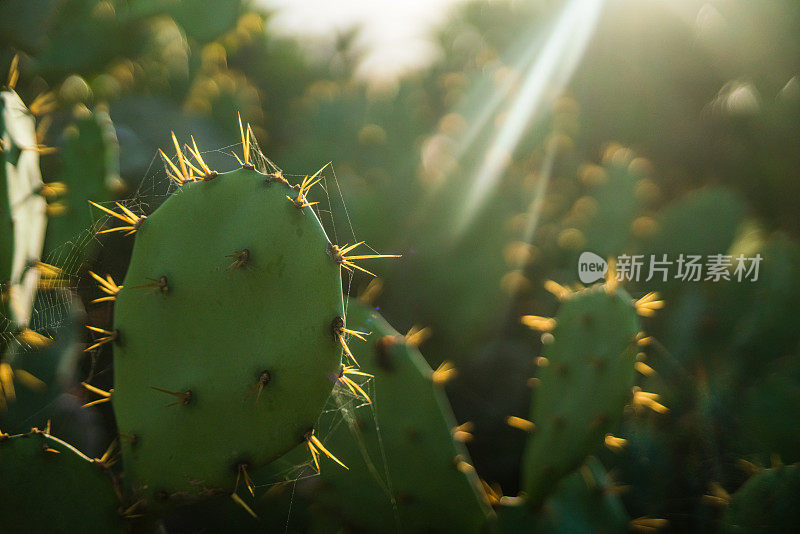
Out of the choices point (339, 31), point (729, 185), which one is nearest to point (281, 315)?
point (729, 185)

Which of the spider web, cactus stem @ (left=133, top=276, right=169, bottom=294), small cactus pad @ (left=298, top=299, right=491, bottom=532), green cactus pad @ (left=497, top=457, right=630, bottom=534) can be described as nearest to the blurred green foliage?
the spider web

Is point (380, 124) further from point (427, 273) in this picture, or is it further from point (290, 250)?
point (290, 250)

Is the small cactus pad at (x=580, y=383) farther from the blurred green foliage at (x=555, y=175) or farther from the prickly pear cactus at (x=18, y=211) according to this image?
the prickly pear cactus at (x=18, y=211)

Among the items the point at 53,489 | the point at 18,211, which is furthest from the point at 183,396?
the point at 18,211

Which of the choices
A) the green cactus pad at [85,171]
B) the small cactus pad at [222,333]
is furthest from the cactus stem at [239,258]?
the green cactus pad at [85,171]

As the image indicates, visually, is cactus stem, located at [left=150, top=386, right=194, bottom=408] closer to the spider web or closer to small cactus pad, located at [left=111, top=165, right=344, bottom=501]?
small cactus pad, located at [left=111, top=165, right=344, bottom=501]

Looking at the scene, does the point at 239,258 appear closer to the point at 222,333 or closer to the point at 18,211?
the point at 222,333
